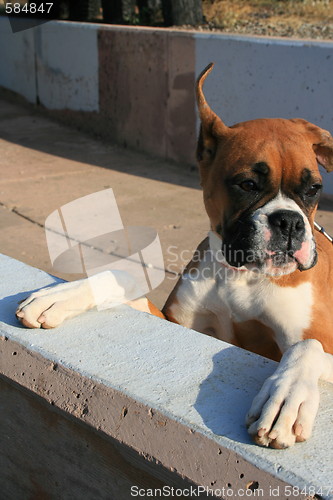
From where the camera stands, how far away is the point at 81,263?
6027mm

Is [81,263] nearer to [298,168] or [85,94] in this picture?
[298,168]

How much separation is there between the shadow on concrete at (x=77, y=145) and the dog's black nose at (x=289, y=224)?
523cm

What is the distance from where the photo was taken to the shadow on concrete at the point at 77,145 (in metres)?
8.91

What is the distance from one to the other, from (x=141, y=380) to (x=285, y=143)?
4.91 ft

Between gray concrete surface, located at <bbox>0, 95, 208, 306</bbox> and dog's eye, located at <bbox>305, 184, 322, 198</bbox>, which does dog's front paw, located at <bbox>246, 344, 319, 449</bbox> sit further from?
gray concrete surface, located at <bbox>0, 95, 208, 306</bbox>

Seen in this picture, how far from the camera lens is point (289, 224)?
3057 millimetres

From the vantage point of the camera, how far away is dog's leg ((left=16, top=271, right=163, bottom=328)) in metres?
2.70

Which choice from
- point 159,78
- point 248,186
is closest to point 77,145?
point 159,78

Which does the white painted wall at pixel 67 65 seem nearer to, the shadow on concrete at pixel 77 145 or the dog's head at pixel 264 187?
the shadow on concrete at pixel 77 145

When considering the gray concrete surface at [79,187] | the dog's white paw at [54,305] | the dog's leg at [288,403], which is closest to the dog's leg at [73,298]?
the dog's white paw at [54,305]

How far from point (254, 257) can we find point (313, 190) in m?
0.46

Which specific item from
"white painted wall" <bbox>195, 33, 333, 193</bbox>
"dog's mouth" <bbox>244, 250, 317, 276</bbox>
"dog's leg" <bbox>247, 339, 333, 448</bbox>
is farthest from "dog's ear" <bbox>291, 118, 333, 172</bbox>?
"white painted wall" <bbox>195, 33, 333, 193</bbox>

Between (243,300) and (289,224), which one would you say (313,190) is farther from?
(243,300)

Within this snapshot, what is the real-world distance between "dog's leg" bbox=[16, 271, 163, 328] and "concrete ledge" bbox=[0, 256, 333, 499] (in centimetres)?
5
